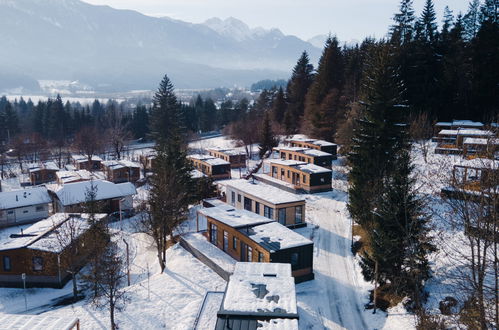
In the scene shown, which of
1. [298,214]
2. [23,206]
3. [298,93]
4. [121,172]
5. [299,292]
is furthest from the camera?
[298,93]

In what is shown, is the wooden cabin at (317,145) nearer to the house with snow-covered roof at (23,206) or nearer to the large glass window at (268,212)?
the large glass window at (268,212)

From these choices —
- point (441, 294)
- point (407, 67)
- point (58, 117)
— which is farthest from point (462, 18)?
point (58, 117)

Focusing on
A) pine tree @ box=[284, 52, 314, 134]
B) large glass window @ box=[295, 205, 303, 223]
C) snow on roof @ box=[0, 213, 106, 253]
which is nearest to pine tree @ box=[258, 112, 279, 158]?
pine tree @ box=[284, 52, 314, 134]

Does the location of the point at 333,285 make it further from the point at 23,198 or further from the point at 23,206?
the point at 23,198

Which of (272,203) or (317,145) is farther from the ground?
(317,145)

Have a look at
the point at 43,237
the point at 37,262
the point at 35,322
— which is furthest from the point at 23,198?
the point at 35,322

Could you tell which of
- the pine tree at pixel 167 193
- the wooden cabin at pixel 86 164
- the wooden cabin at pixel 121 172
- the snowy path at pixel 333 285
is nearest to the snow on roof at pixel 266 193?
the snowy path at pixel 333 285
